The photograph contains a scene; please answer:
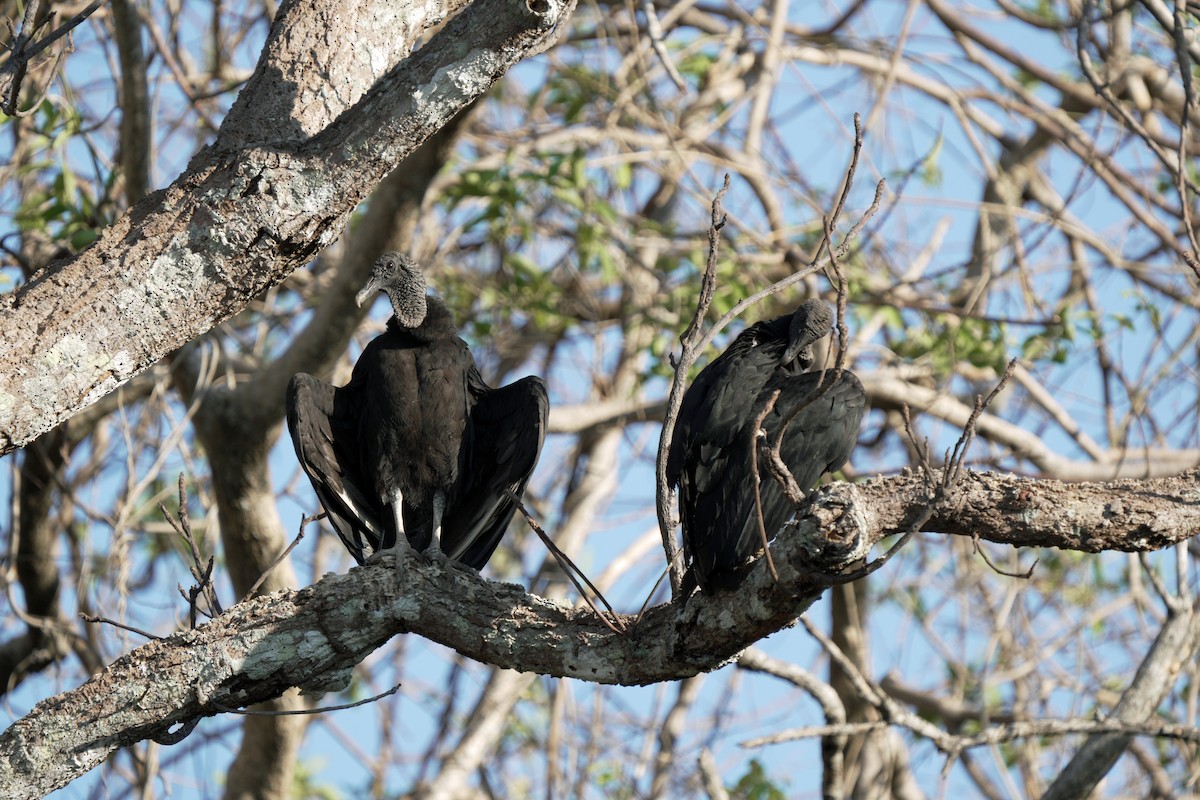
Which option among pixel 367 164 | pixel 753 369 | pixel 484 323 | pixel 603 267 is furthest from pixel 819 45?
pixel 367 164

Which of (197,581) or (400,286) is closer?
(197,581)

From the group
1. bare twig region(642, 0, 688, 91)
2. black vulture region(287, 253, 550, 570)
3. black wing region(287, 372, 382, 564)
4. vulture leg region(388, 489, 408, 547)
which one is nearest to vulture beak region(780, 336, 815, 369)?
black vulture region(287, 253, 550, 570)

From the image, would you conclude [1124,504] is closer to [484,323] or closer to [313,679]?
[313,679]

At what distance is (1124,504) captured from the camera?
244 centimetres

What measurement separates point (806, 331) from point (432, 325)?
1125 mm

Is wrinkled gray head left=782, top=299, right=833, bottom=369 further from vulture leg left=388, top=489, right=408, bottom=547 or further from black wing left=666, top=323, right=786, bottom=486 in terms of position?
vulture leg left=388, top=489, right=408, bottom=547

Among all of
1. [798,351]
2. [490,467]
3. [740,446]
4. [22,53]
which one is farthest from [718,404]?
[22,53]

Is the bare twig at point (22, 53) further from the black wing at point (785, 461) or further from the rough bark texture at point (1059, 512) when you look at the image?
the rough bark texture at point (1059, 512)

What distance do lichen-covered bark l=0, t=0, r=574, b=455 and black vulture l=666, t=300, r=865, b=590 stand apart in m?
0.97

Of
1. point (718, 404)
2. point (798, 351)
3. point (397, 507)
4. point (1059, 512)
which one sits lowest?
point (1059, 512)

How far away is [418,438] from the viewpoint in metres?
3.80

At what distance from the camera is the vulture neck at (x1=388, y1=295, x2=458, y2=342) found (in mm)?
3955

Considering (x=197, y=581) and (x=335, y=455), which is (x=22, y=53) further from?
(x=335, y=455)

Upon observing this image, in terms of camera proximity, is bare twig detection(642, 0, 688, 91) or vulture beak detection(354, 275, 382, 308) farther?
vulture beak detection(354, 275, 382, 308)
